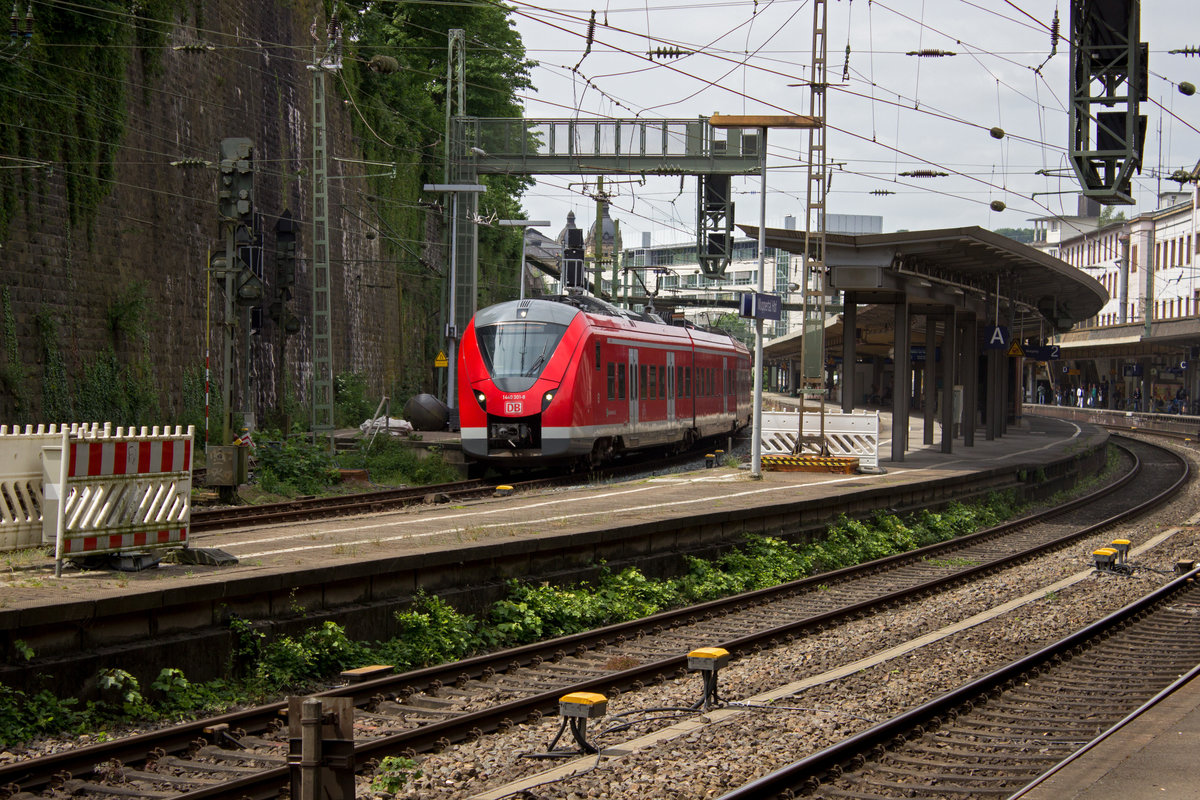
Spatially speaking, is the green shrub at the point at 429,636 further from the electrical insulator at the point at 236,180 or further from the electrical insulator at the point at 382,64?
the electrical insulator at the point at 382,64

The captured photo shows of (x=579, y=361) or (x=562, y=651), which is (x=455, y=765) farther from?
(x=579, y=361)

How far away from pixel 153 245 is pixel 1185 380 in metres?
53.6

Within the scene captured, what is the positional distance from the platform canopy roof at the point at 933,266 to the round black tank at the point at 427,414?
9.56 metres

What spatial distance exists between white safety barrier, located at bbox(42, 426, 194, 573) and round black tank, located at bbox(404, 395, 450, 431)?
20.6 metres

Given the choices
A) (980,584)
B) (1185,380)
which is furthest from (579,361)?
(1185,380)

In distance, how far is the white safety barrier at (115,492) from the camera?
912cm

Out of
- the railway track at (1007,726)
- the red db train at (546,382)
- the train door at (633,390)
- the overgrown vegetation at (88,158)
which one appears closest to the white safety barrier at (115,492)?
the railway track at (1007,726)

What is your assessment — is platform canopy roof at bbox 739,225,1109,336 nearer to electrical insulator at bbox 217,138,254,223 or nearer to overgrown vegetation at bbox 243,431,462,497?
overgrown vegetation at bbox 243,431,462,497

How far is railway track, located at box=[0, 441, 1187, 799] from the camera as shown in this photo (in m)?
6.55

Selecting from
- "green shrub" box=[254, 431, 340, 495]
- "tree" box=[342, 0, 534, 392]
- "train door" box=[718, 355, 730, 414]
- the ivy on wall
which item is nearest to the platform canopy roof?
"train door" box=[718, 355, 730, 414]

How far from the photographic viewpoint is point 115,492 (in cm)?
943

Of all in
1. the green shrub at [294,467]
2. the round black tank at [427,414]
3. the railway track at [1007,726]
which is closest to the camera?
the railway track at [1007,726]

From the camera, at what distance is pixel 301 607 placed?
9484 mm

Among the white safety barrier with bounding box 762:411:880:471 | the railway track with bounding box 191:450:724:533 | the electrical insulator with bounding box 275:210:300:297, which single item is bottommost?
the railway track with bounding box 191:450:724:533
